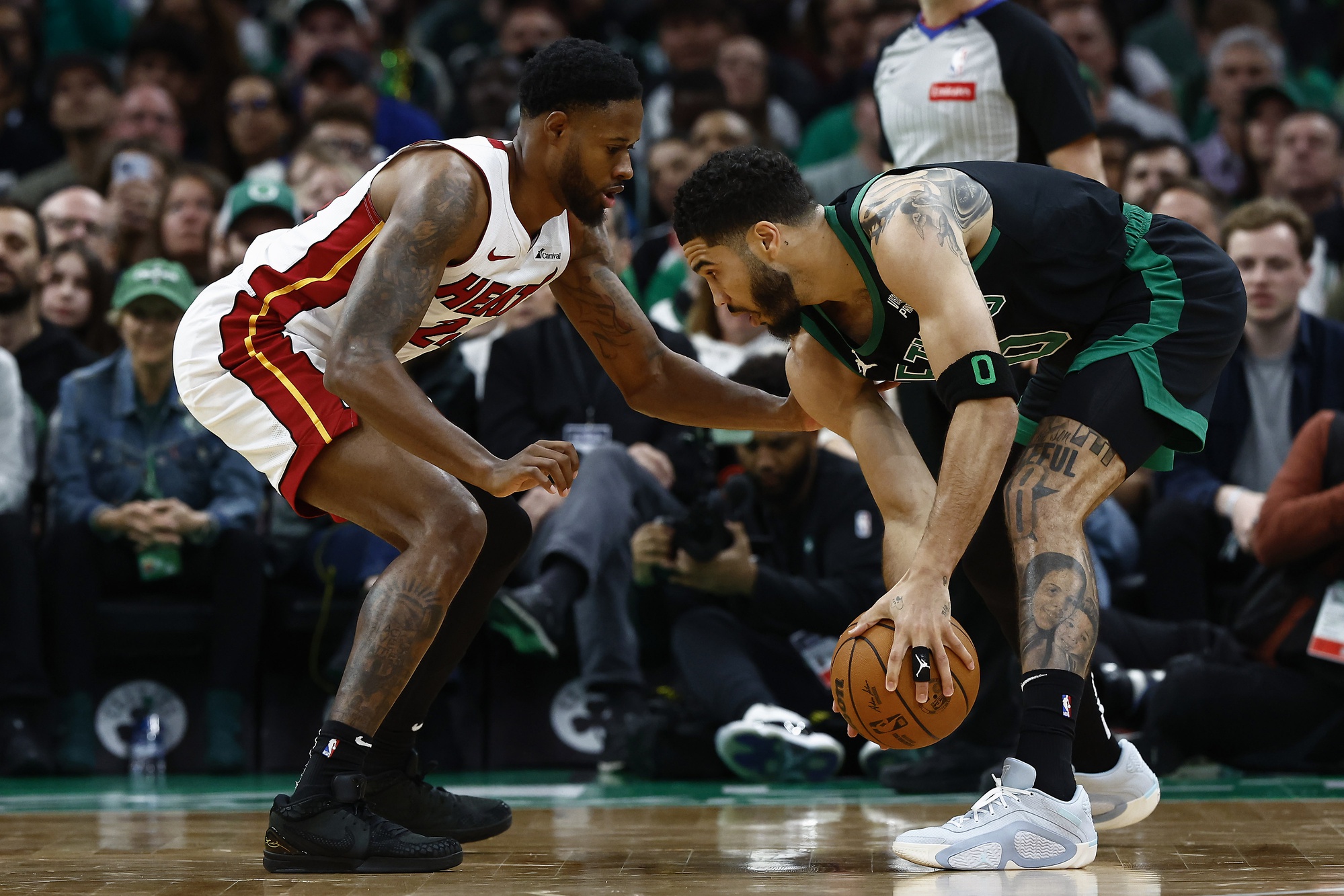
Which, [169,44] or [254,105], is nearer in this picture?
[254,105]

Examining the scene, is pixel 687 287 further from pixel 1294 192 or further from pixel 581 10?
pixel 581 10

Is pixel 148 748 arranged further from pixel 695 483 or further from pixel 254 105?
pixel 254 105

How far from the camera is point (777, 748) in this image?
17.3 ft

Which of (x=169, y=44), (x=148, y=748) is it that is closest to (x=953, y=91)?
(x=148, y=748)

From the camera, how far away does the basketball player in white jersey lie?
3297 mm

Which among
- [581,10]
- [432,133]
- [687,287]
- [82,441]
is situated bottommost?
[82,441]

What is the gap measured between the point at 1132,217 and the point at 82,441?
437 centimetres

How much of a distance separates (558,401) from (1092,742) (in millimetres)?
3156

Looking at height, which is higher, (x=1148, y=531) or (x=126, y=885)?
(x=1148, y=531)

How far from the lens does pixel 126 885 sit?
3146 millimetres

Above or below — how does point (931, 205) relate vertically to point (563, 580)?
above

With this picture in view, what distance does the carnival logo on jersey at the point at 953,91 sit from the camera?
4.50 m

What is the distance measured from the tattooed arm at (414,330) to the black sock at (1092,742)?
1405 mm

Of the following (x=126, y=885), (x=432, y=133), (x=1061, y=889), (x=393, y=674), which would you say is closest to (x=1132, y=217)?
(x=1061, y=889)
